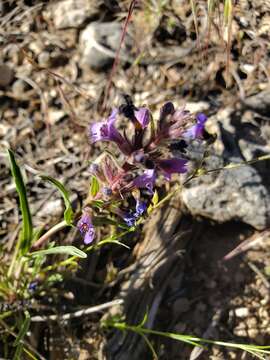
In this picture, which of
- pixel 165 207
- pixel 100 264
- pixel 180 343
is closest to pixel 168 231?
pixel 165 207

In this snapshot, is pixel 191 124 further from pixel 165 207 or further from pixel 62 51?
pixel 62 51

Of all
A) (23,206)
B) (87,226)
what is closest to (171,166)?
(87,226)

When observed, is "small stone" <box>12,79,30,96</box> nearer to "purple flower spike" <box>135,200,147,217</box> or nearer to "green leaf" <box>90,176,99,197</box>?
"green leaf" <box>90,176,99,197</box>

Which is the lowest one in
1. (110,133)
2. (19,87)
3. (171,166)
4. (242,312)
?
(242,312)

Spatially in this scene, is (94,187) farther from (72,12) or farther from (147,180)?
(72,12)

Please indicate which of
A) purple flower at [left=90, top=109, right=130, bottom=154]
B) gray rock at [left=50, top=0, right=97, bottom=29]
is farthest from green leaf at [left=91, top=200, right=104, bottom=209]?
gray rock at [left=50, top=0, right=97, bottom=29]
